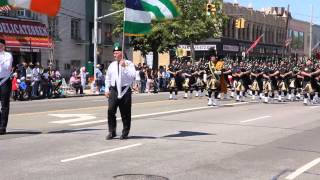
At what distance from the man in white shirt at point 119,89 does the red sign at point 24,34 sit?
1032 inches

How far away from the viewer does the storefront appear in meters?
38.2

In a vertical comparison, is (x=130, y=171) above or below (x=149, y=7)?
below

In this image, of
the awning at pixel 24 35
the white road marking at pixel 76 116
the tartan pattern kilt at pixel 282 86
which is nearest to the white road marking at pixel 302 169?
the white road marking at pixel 76 116

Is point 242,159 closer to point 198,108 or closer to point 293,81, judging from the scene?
point 198,108

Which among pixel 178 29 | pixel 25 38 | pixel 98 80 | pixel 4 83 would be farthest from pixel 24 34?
pixel 4 83

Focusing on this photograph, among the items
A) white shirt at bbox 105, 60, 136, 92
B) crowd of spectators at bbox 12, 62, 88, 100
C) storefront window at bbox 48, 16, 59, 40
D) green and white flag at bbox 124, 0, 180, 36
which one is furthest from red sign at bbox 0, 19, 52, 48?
white shirt at bbox 105, 60, 136, 92

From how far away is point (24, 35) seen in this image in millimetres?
39875

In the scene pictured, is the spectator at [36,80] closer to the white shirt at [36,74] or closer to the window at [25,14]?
the white shirt at [36,74]

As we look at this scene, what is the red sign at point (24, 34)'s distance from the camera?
38188 mm

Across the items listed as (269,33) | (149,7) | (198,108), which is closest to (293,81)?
(198,108)

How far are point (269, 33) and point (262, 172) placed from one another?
8284cm

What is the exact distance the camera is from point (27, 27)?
4022cm

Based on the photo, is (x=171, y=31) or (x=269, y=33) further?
(x=269, y=33)

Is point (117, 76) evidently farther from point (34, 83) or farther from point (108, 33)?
point (108, 33)
